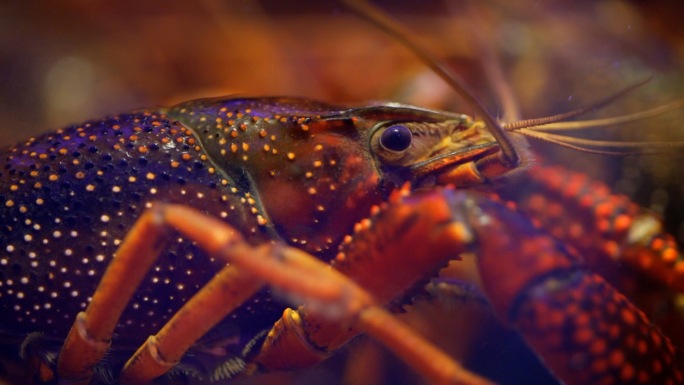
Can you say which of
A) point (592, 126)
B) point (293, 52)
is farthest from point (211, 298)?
point (293, 52)

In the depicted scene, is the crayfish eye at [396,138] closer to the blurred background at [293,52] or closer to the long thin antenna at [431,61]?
the long thin antenna at [431,61]

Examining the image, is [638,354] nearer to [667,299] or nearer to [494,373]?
[494,373]

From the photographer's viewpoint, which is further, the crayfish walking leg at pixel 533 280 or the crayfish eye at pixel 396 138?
the crayfish eye at pixel 396 138

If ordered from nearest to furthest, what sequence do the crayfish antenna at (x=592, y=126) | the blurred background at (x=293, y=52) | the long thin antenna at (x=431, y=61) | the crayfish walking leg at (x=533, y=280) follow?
the crayfish walking leg at (x=533, y=280), the long thin antenna at (x=431, y=61), the crayfish antenna at (x=592, y=126), the blurred background at (x=293, y=52)

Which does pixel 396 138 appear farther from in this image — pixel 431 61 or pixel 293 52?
pixel 293 52

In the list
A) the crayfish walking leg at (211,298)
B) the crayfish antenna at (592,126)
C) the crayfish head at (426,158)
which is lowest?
the crayfish walking leg at (211,298)

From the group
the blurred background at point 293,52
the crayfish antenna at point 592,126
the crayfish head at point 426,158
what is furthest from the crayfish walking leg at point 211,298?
the blurred background at point 293,52

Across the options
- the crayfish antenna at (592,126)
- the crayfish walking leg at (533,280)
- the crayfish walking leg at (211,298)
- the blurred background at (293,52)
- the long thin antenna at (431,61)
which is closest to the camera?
the crayfish walking leg at (211,298)
